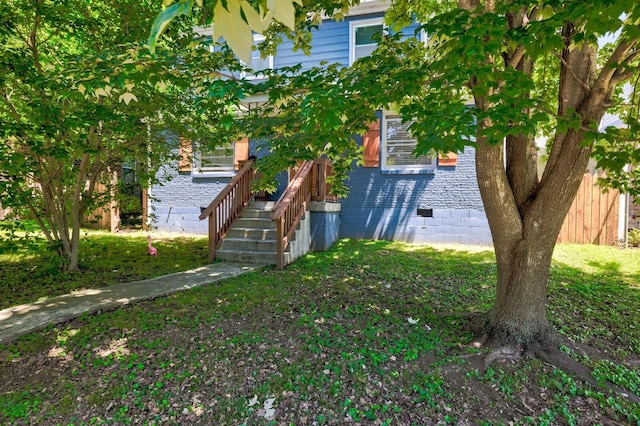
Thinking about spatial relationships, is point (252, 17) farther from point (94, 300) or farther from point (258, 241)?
point (258, 241)

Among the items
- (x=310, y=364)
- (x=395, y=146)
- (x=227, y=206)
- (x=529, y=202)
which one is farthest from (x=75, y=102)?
(x=395, y=146)

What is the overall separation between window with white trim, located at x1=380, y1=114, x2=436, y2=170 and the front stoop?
260 centimetres

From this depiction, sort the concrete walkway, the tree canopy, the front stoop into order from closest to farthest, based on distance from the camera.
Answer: the tree canopy → the concrete walkway → the front stoop

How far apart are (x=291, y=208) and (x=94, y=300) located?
3.43m

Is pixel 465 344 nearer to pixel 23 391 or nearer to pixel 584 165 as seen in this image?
pixel 584 165

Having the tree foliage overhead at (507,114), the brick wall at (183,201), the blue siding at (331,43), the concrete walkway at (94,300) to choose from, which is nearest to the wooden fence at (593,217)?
the tree foliage overhead at (507,114)

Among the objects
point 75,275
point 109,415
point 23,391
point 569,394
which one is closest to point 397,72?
point 569,394

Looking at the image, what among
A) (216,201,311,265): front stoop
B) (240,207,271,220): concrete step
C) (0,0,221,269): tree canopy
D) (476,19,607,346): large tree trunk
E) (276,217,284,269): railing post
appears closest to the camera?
(476,19,607,346): large tree trunk

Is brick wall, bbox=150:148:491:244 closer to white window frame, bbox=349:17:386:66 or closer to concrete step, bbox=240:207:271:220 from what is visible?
concrete step, bbox=240:207:271:220

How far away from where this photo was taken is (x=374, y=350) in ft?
10.1

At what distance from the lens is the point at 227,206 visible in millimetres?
7152

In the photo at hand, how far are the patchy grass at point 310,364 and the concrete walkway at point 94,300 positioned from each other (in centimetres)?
19

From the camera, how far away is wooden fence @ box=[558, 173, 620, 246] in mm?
7305

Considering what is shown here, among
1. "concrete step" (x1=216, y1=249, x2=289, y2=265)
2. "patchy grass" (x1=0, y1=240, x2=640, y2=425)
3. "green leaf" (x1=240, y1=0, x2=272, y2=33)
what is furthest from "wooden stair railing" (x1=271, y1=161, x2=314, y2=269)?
"green leaf" (x1=240, y1=0, x2=272, y2=33)
